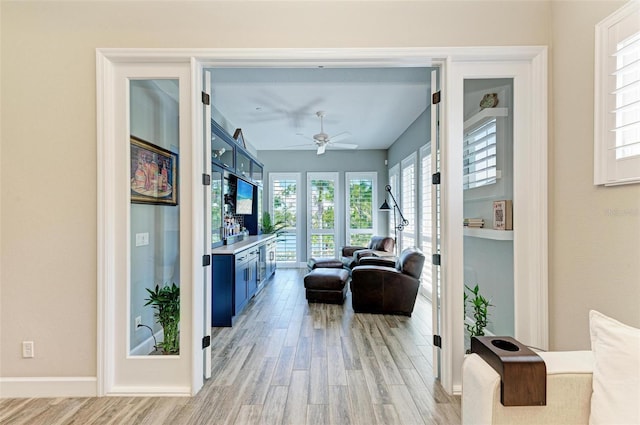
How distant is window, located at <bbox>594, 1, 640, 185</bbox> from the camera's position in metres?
1.50

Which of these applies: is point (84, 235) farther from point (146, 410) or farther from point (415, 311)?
point (415, 311)

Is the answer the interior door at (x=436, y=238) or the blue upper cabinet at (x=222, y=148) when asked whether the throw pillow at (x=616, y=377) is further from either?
the blue upper cabinet at (x=222, y=148)

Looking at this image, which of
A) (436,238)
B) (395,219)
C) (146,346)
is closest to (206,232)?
(146,346)

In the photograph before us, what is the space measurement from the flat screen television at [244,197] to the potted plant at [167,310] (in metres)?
2.90

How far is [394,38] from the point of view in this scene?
2.20m

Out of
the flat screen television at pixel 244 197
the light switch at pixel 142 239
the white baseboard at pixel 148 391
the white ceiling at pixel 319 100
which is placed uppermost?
the white ceiling at pixel 319 100

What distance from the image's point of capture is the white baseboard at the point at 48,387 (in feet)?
7.22

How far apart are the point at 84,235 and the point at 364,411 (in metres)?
2.35

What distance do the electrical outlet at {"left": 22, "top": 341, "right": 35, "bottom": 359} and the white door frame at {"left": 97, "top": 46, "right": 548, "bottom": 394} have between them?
1.71 ft

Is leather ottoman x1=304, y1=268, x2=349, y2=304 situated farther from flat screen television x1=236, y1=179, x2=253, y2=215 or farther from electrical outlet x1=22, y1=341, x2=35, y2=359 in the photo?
electrical outlet x1=22, y1=341, x2=35, y2=359

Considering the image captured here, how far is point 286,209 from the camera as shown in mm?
7742

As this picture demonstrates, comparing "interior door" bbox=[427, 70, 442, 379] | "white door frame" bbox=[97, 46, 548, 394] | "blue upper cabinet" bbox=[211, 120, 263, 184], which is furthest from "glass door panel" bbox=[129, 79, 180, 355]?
"interior door" bbox=[427, 70, 442, 379]

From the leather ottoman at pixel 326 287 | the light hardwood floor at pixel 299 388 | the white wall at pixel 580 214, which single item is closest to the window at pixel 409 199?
the leather ottoman at pixel 326 287

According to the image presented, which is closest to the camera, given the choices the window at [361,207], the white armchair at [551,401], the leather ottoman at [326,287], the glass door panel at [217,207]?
the white armchair at [551,401]
